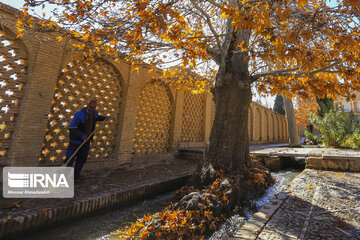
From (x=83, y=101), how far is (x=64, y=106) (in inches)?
19.5

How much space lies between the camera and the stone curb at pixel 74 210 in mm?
2141

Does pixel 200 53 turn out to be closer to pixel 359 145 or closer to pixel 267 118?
pixel 359 145

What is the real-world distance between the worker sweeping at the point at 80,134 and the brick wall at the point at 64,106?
32.4 inches

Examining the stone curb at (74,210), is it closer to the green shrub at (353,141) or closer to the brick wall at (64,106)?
the brick wall at (64,106)

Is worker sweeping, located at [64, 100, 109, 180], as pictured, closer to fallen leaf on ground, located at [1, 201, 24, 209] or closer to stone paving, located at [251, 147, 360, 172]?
fallen leaf on ground, located at [1, 201, 24, 209]

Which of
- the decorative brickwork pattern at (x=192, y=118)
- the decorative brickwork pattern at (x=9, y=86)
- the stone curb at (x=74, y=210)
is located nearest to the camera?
the stone curb at (x=74, y=210)

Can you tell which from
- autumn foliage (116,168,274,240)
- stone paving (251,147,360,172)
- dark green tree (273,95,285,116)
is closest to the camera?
autumn foliage (116,168,274,240)

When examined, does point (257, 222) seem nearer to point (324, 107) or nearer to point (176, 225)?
point (176, 225)

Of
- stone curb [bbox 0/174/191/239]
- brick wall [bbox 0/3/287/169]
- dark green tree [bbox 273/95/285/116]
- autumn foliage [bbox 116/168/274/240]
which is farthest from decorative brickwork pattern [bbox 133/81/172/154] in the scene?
dark green tree [bbox 273/95/285/116]

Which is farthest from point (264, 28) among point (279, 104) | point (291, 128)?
point (279, 104)

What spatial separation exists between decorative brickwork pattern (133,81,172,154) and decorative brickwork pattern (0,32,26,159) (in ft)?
10.3

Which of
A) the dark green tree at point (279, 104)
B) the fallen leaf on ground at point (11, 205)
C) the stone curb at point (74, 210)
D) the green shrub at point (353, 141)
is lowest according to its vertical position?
the stone curb at point (74, 210)

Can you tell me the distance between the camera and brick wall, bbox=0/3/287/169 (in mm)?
3664

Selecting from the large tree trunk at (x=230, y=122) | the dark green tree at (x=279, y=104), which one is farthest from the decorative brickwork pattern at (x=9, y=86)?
the dark green tree at (x=279, y=104)
